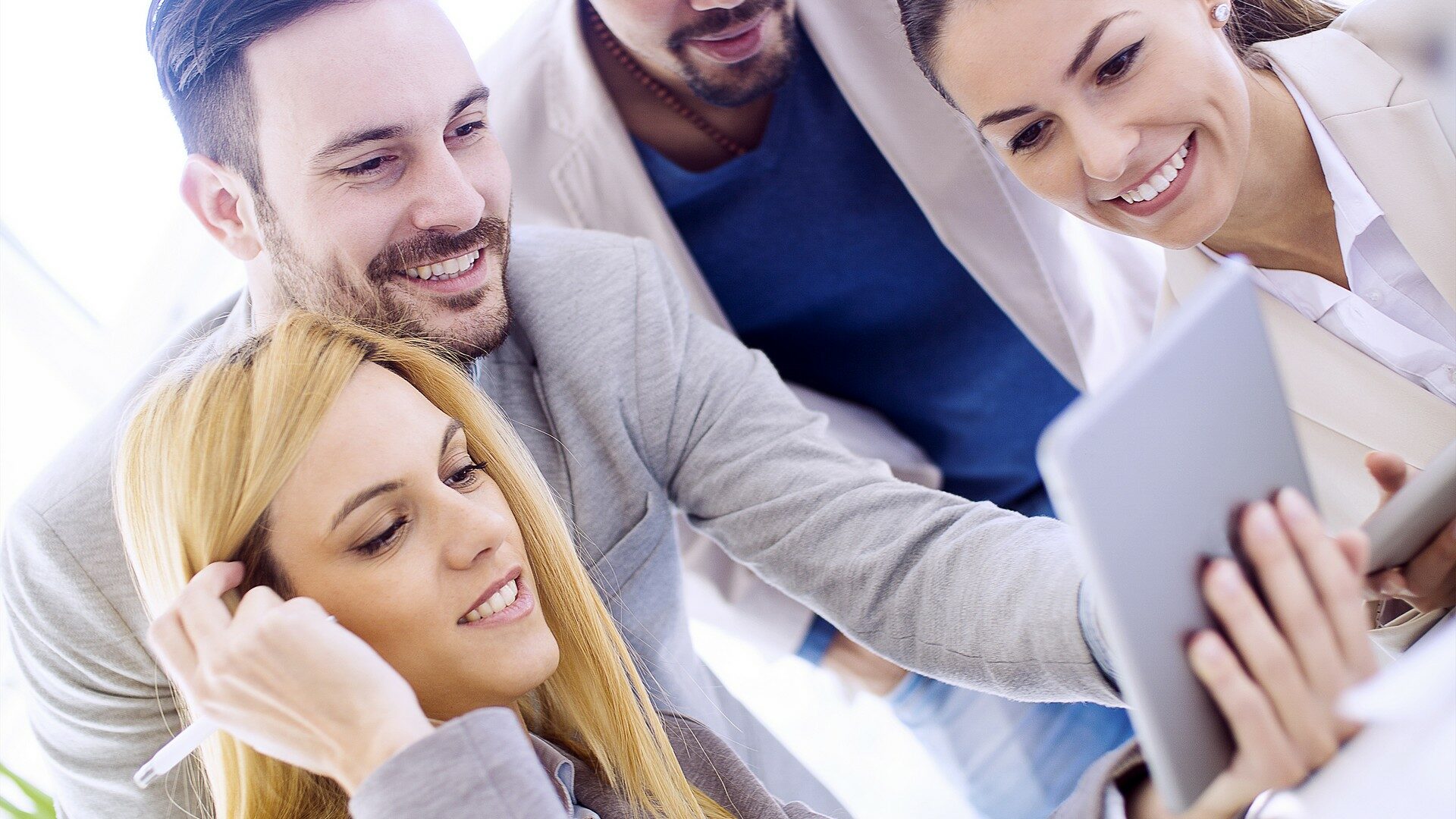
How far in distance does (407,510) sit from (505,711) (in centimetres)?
16

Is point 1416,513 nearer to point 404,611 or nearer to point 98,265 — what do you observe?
point 404,611

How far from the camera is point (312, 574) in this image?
0.74m

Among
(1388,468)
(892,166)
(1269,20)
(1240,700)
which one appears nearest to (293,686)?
(1240,700)

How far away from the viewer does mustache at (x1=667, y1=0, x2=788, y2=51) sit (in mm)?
1219

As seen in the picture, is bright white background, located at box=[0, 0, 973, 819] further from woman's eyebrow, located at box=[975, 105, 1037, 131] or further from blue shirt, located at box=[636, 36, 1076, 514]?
woman's eyebrow, located at box=[975, 105, 1037, 131]

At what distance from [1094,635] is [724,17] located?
31.9 inches

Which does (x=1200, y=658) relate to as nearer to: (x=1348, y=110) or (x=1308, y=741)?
(x=1308, y=741)

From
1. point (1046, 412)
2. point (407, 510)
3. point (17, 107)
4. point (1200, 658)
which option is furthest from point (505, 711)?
point (1046, 412)

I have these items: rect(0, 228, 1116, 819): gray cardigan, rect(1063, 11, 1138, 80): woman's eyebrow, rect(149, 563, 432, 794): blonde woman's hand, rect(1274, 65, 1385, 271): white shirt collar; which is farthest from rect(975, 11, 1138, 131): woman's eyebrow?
rect(149, 563, 432, 794): blonde woman's hand

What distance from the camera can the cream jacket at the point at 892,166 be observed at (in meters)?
1.22

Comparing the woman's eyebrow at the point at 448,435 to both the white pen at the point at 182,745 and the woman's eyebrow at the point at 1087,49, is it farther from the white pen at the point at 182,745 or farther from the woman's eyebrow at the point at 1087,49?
the woman's eyebrow at the point at 1087,49

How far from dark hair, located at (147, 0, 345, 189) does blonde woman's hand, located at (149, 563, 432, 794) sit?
35 cm

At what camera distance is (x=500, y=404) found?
994mm

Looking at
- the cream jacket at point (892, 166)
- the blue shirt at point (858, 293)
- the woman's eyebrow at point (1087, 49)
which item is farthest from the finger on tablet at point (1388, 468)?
the blue shirt at point (858, 293)
